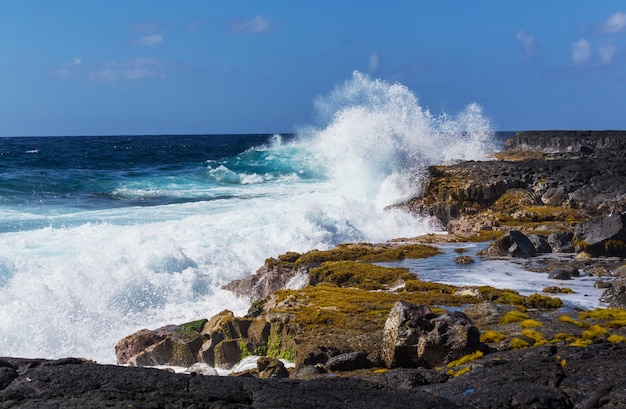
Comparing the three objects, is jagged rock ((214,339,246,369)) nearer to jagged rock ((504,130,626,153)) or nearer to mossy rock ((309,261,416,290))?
mossy rock ((309,261,416,290))

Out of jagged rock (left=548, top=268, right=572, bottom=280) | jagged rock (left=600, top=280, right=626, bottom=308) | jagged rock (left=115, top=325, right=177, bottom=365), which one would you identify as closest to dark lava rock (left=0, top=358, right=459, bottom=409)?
jagged rock (left=115, top=325, right=177, bottom=365)

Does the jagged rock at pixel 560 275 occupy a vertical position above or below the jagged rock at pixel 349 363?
above

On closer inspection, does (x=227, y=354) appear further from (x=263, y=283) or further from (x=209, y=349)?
(x=263, y=283)

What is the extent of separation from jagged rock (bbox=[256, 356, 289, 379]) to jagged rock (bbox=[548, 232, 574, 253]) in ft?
33.9

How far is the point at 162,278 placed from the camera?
1623 centimetres

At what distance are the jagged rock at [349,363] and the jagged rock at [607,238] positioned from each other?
9280 millimetres

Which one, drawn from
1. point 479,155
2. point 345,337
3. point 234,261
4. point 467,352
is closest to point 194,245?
point 234,261

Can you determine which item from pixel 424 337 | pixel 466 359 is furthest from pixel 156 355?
pixel 466 359

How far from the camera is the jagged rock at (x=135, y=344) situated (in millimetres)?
11625

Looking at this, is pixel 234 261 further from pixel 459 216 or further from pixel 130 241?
pixel 459 216

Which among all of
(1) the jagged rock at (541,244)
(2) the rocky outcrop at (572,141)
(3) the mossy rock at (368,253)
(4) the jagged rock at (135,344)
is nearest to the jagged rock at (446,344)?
(4) the jagged rock at (135,344)

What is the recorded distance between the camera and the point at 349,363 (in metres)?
9.02

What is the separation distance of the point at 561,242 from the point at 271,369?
424 inches

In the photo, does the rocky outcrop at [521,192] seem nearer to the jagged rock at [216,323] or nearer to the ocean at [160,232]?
the ocean at [160,232]
